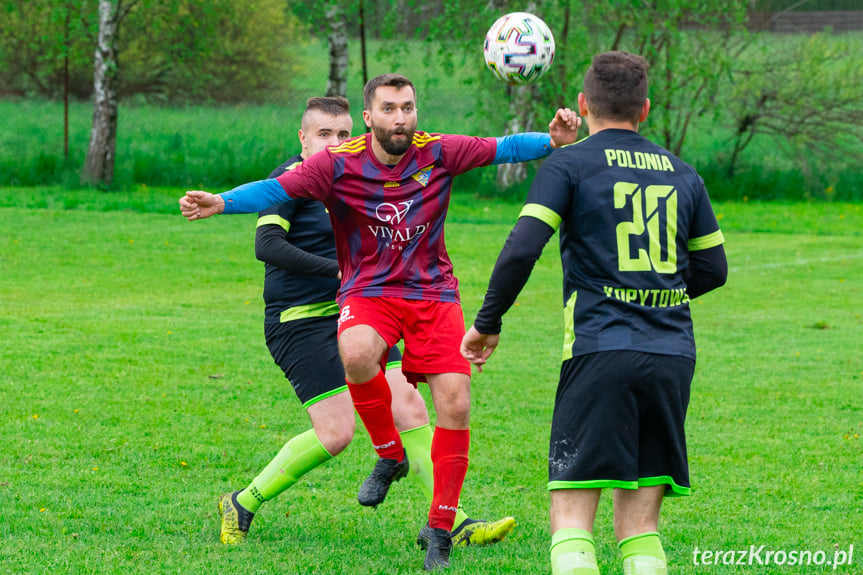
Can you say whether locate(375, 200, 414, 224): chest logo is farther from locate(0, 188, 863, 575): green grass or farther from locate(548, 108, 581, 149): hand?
locate(0, 188, 863, 575): green grass

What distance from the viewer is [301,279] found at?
18.0 ft

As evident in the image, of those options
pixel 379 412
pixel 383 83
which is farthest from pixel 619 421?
pixel 383 83

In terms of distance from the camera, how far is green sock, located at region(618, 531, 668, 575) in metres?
3.55

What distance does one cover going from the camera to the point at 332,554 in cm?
483

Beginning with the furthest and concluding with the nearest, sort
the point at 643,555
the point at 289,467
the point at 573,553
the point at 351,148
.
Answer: the point at 289,467 → the point at 351,148 → the point at 643,555 → the point at 573,553

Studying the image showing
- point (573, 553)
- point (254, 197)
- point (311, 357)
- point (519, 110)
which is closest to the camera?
point (573, 553)

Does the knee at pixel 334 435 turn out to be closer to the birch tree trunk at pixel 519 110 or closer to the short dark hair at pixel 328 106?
the short dark hair at pixel 328 106

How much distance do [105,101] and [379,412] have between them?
17957 mm

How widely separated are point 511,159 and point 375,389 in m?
1.31

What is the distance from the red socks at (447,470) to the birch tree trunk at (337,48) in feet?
55.8

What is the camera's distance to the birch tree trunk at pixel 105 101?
20672mm

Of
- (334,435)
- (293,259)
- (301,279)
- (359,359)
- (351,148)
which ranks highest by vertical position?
(351,148)

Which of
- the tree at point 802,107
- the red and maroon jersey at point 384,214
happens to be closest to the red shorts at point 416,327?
the red and maroon jersey at point 384,214

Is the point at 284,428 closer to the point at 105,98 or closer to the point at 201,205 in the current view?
the point at 201,205
